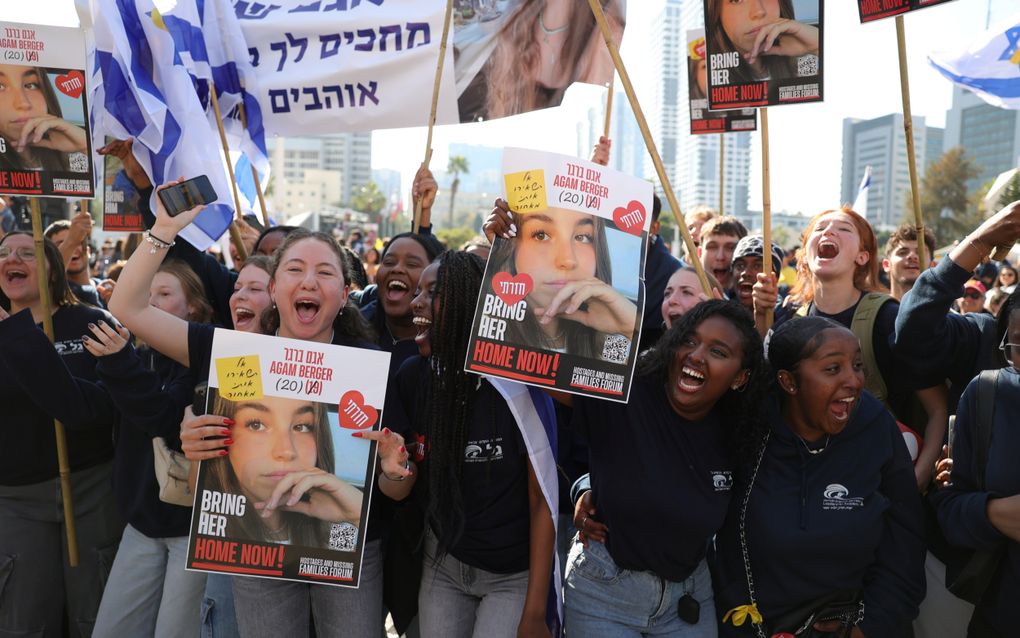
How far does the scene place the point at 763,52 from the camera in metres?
4.25

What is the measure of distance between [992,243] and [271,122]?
5104 mm

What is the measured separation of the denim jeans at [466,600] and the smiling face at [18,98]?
10.3 ft

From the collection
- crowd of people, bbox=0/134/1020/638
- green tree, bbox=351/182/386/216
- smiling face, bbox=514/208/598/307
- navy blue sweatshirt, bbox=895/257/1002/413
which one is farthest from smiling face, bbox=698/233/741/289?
green tree, bbox=351/182/386/216

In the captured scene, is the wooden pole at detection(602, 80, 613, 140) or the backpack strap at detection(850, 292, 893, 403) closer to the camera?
the backpack strap at detection(850, 292, 893, 403)

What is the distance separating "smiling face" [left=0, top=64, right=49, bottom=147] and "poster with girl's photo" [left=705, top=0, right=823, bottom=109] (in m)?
3.44

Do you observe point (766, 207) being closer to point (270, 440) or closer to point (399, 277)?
point (399, 277)

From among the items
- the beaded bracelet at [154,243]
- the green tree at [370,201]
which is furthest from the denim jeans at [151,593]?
the green tree at [370,201]

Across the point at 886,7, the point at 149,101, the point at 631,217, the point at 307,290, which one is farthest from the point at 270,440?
the point at 886,7

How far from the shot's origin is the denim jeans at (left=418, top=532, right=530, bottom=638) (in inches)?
122

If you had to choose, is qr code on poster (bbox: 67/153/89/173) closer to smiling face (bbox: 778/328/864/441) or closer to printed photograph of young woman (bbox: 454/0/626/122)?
printed photograph of young woman (bbox: 454/0/626/122)

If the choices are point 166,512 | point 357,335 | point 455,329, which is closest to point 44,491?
point 166,512

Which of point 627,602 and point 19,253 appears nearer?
point 627,602

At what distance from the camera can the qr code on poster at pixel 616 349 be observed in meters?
3.00

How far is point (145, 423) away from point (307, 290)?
35.5 inches
